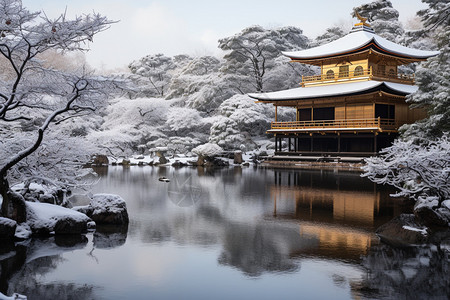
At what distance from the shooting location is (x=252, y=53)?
4562 cm

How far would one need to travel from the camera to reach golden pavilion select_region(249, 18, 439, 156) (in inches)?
1245

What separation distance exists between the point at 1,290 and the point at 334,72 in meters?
33.0

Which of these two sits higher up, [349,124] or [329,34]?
[329,34]

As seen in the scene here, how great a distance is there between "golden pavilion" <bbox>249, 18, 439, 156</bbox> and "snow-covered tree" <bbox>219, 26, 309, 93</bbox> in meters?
8.10

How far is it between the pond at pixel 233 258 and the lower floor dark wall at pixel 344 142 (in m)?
17.7

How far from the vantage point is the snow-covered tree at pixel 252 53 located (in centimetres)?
4472

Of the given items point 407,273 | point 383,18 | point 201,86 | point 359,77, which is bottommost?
point 407,273

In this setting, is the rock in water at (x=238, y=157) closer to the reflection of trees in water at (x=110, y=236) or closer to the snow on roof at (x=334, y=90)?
the snow on roof at (x=334, y=90)

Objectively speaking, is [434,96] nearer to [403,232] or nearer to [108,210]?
[403,232]

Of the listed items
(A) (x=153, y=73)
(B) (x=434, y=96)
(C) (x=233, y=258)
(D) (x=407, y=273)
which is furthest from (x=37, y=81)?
(A) (x=153, y=73)

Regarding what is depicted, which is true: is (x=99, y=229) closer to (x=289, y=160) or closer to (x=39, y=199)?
(x=39, y=199)

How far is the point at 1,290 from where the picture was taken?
7305mm

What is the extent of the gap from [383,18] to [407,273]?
46657 mm

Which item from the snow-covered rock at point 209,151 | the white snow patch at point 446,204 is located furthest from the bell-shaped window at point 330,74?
the white snow patch at point 446,204
